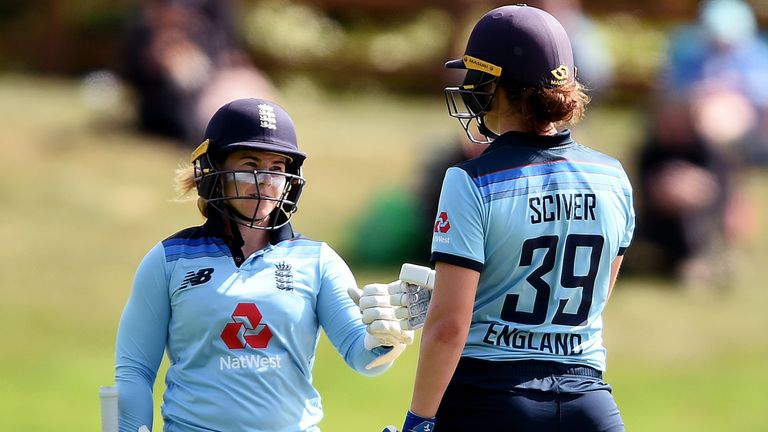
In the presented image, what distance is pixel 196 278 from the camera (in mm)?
4016

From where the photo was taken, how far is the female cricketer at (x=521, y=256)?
3.68 metres

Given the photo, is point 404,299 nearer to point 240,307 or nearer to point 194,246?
point 240,307

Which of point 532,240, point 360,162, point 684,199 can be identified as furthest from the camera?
point 360,162

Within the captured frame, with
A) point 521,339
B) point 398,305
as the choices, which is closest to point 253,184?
point 398,305

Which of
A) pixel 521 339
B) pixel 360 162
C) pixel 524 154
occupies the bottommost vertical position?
pixel 521 339

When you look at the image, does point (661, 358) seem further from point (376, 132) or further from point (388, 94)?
point (388, 94)

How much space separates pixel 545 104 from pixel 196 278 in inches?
44.5

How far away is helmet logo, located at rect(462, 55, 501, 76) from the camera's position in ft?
12.5

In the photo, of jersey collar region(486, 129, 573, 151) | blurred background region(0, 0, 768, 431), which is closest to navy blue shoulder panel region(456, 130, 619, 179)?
jersey collar region(486, 129, 573, 151)

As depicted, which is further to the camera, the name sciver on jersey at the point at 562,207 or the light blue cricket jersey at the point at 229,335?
the light blue cricket jersey at the point at 229,335

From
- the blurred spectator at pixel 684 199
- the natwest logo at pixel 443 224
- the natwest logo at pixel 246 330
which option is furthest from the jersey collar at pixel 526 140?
the blurred spectator at pixel 684 199

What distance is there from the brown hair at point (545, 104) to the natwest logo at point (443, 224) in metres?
0.37

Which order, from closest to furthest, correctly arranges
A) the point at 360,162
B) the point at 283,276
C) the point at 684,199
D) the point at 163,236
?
1. the point at 283,276
2. the point at 684,199
3. the point at 163,236
4. the point at 360,162

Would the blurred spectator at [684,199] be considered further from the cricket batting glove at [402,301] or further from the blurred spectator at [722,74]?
the cricket batting glove at [402,301]
